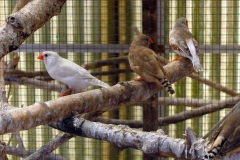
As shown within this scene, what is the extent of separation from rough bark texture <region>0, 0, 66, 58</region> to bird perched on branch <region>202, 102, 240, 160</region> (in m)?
1.03

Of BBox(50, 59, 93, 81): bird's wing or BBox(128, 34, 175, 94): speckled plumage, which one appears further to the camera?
BBox(50, 59, 93, 81): bird's wing

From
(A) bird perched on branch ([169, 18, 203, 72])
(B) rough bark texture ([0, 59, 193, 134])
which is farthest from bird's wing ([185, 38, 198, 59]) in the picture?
(B) rough bark texture ([0, 59, 193, 134])

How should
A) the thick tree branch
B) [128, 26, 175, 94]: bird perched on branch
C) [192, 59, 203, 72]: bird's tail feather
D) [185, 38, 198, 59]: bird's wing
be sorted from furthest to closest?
[185, 38, 198, 59]: bird's wing, [192, 59, 203, 72]: bird's tail feather, [128, 26, 175, 94]: bird perched on branch, the thick tree branch

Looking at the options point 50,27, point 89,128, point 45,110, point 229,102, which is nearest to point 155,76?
point 89,128

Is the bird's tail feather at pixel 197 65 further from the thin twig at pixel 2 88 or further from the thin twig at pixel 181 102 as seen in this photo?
the thin twig at pixel 2 88

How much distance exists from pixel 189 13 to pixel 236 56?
582 mm

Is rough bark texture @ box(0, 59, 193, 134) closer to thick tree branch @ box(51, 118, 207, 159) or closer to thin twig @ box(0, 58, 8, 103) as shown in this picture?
thick tree branch @ box(51, 118, 207, 159)

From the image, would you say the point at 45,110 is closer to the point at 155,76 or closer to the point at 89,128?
the point at 89,128

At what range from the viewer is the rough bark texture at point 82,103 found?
196cm

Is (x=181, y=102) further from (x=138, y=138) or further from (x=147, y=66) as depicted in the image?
(x=138, y=138)

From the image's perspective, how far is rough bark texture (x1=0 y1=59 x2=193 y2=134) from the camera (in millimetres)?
1964

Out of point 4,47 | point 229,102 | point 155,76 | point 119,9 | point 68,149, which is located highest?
point 119,9

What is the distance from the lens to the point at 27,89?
441cm

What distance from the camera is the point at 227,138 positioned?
1.87m
